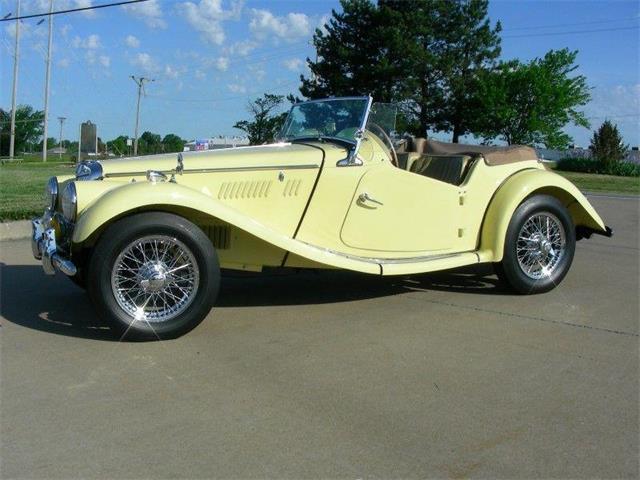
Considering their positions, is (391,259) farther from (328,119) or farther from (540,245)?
(540,245)

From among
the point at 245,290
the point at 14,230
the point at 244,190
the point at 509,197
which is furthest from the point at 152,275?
the point at 14,230

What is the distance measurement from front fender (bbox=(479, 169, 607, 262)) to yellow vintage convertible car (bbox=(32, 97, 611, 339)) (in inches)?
0.5

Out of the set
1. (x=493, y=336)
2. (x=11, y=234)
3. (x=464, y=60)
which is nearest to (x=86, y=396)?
(x=493, y=336)

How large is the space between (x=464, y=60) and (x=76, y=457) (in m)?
46.2

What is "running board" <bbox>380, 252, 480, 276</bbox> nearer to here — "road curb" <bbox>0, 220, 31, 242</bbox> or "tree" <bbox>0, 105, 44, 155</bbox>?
"road curb" <bbox>0, 220, 31, 242</bbox>

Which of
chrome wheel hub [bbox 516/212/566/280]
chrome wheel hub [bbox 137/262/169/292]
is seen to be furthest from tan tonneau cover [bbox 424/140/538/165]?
chrome wheel hub [bbox 137/262/169/292]

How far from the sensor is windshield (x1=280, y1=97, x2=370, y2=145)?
538cm

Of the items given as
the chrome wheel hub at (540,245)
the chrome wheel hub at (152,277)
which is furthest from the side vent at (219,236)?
the chrome wheel hub at (540,245)

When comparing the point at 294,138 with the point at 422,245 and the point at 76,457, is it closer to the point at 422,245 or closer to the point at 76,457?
the point at 422,245

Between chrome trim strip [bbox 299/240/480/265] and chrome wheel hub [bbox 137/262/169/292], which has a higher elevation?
chrome trim strip [bbox 299/240/480/265]

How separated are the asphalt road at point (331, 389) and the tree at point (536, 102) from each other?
4452 cm

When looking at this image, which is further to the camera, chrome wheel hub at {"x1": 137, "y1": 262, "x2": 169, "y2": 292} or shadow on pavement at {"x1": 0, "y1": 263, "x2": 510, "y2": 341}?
shadow on pavement at {"x1": 0, "y1": 263, "x2": 510, "y2": 341}

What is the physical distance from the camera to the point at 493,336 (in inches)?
177

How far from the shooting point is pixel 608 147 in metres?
44.0
